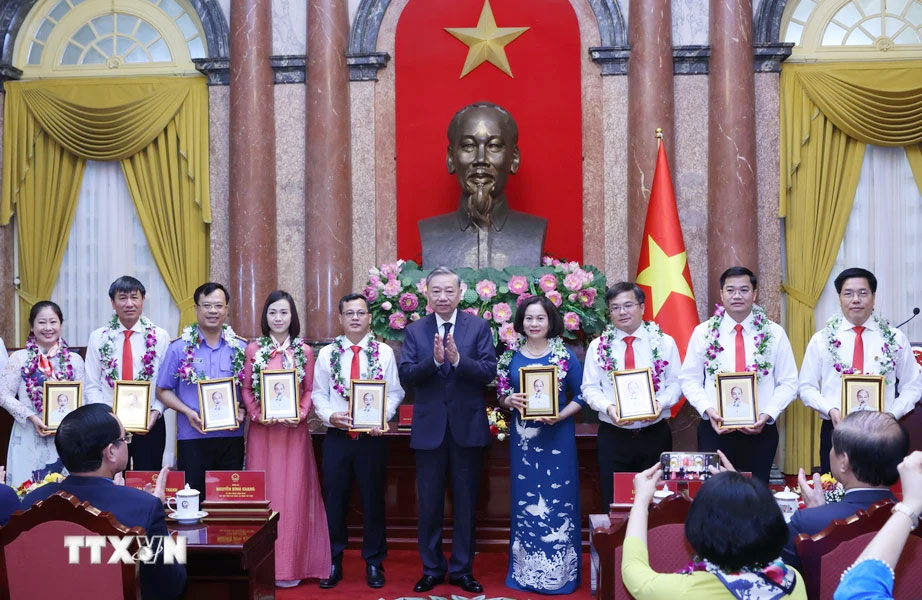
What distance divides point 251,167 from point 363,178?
0.84 m

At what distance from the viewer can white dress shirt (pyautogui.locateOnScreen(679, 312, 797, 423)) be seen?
464 centimetres

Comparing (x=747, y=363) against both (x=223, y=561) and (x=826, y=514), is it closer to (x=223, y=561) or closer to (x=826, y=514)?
(x=826, y=514)

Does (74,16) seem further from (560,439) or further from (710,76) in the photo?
(560,439)

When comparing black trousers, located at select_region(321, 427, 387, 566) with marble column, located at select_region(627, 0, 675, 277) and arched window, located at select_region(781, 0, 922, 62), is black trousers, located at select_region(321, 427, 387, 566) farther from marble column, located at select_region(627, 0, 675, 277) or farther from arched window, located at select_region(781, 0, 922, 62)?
arched window, located at select_region(781, 0, 922, 62)

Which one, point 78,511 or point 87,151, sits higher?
point 87,151

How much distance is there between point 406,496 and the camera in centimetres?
560

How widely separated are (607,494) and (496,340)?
→ 57.2 inches

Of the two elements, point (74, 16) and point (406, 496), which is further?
point (74, 16)

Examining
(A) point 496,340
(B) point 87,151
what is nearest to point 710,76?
(A) point 496,340

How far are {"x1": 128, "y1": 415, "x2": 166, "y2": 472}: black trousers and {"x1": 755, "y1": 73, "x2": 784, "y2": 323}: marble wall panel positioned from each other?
4.38 meters

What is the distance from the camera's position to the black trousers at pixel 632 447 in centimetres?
463

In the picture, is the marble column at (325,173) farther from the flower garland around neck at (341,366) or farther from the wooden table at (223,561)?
the wooden table at (223,561)

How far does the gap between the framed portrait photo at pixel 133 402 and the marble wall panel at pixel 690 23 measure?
4594 millimetres

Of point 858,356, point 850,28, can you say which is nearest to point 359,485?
point 858,356
